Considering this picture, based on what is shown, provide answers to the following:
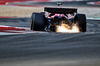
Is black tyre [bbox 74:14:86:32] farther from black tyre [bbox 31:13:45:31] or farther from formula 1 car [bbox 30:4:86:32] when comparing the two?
black tyre [bbox 31:13:45:31]

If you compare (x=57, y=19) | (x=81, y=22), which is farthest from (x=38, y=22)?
(x=81, y=22)

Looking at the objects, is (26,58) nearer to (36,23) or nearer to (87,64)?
(87,64)

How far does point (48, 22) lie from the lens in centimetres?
801

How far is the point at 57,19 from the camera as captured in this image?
7902 mm

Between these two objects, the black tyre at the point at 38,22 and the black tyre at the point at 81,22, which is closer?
the black tyre at the point at 38,22

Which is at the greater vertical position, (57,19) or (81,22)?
(57,19)

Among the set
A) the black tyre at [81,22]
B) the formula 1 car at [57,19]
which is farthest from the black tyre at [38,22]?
the black tyre at [81,22]

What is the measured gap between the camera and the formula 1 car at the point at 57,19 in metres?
7.78

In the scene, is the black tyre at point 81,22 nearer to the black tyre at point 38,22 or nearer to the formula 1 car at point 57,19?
the formula 1 car at point 57,19

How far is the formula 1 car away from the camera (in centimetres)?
778

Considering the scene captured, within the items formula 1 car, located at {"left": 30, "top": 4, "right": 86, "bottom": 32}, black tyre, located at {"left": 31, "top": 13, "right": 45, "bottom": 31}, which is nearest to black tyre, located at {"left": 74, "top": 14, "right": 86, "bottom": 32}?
formula 1 car, located at {"left": 30, "top": 4, "right": 86, "bottom": 32}

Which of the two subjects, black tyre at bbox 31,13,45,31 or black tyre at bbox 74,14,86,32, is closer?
black tyre at bbox 31,13,45,31

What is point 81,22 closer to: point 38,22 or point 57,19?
point 57,19

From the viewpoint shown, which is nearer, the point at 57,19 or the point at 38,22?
the point at 38,22
